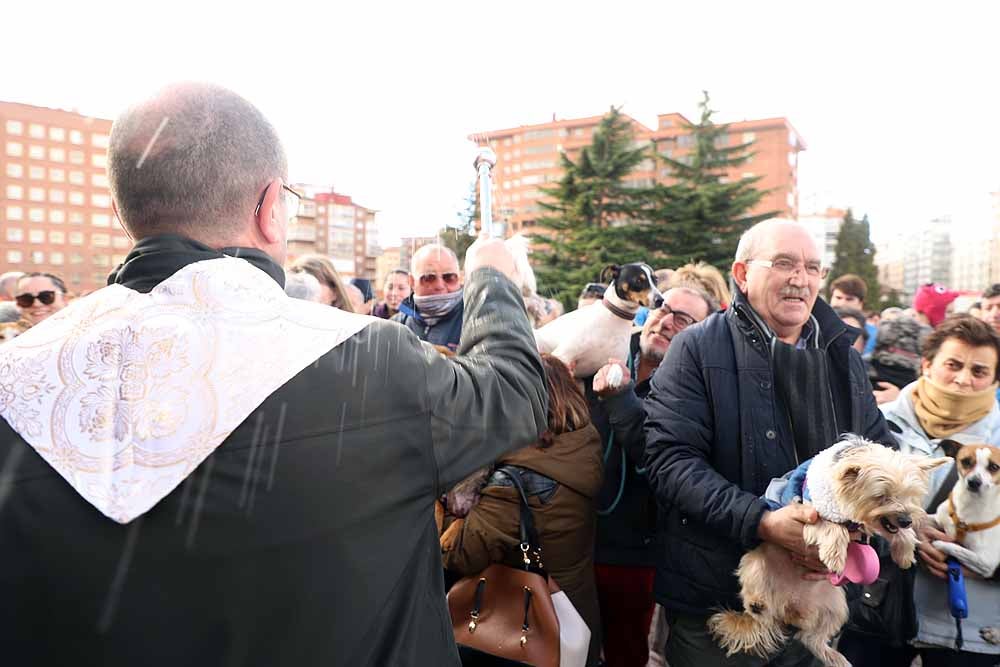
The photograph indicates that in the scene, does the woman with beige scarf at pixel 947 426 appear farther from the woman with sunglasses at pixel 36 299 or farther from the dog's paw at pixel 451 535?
the woman with sunglasses at pixel 36 299

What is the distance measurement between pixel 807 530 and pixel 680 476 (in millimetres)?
490

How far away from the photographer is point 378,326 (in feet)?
4.09

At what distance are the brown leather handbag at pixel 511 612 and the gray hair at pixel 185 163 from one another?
1.92 metres

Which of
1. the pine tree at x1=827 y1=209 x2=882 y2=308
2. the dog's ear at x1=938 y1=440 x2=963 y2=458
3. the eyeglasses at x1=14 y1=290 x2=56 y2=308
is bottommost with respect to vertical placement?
the dog's ear at x1=938 y1=440 x2=963 y2=458

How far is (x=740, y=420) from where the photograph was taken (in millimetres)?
2604

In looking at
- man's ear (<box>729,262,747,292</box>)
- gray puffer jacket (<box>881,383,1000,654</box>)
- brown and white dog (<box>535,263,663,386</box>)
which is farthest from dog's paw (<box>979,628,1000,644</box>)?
brown and white dog (<box>535,263,663,386</box>)

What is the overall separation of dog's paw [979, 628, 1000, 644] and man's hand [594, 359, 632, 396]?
201cm

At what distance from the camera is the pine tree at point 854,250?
201ft

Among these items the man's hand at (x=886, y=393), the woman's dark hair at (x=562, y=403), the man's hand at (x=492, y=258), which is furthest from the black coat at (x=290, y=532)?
the man's hand at (x=886, y=393)

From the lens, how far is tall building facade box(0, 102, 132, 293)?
36938 millimetres

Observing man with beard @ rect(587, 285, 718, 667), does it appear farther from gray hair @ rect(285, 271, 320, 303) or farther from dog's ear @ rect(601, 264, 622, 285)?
gray hair @ rect(285, 271, 320, 303)

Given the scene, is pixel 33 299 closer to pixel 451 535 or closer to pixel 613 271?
pixel 451 535

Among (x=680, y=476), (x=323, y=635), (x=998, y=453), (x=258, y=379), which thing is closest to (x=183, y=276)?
(x=258, y=379)

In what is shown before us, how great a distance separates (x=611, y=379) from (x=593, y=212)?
2680 cm
